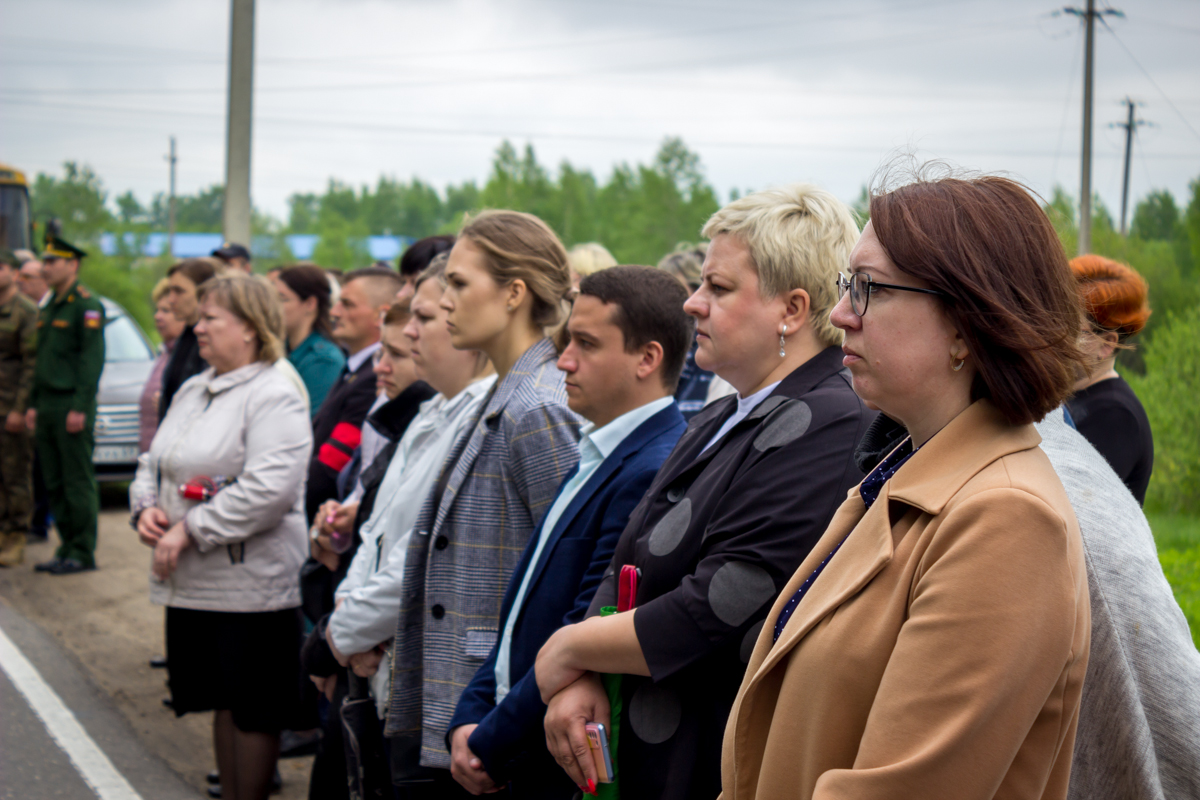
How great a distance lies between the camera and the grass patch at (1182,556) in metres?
3.89

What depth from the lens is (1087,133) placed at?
2002cm

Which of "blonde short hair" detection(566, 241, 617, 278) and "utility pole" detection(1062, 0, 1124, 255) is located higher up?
"utility pole" detection(1062, 0, 1124, 255)

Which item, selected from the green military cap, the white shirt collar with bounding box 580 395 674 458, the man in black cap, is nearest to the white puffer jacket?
the white shirt collar with bounding box 580 395 674 458

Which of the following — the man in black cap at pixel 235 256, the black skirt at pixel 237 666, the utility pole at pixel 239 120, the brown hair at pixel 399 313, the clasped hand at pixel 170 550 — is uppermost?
the utility pole at pixel 239 120

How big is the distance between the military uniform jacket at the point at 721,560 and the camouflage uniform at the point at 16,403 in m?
8.20

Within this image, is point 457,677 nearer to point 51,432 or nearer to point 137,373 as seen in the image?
point 51,432

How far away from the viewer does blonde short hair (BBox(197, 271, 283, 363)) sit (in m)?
4.41

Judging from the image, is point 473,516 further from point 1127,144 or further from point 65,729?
point 1127,144

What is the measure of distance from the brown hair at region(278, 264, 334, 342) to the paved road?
8.19 ft

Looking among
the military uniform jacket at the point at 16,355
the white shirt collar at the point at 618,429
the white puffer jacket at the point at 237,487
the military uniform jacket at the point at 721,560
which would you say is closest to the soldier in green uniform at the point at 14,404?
the military uniform jacket at the point at 16,355

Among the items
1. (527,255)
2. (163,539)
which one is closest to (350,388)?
(163,539)

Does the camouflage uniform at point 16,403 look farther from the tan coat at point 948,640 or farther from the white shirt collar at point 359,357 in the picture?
the tan coat at point 948,640

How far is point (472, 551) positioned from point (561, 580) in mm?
421

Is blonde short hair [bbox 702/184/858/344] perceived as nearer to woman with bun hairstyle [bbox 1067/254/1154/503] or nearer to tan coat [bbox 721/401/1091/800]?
tan coat [bbox 721/401/1091/800]
